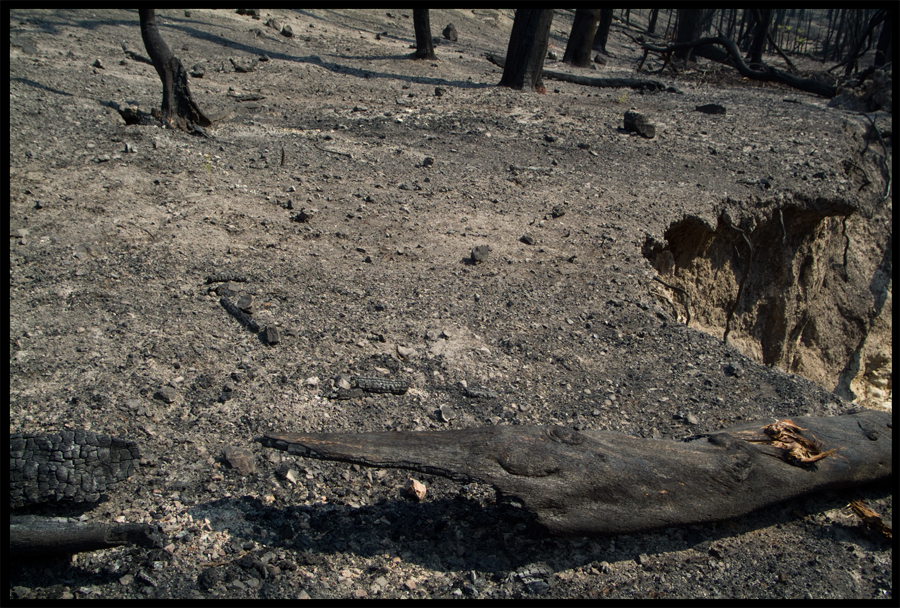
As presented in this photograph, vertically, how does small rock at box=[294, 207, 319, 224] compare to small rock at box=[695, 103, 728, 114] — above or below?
below

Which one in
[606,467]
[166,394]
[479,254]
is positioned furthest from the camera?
[479,254]

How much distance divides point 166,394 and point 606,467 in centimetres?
180

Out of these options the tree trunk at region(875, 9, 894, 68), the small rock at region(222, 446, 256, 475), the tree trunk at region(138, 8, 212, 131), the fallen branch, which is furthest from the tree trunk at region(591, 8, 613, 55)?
the small rock at region(222, 446, 256, 475)

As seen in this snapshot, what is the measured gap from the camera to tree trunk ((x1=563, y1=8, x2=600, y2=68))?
37.2ft

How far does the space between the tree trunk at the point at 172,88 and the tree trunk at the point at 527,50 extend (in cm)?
451

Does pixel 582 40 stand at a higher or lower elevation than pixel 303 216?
higher

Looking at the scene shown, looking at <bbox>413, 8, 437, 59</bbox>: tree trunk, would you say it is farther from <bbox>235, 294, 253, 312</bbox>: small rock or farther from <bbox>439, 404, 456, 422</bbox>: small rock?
<bbox>439, 404, 456, 422</bbox>: small rock

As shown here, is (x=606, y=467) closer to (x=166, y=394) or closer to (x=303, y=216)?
(x=166, y=394)

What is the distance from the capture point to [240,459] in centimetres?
223

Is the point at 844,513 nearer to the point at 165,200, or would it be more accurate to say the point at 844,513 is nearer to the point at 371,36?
the point at 165,200

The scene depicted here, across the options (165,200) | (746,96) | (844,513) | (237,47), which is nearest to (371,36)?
(237,47)

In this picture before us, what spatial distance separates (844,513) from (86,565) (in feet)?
8.42

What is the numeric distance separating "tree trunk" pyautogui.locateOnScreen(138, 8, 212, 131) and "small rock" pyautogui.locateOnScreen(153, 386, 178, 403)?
11.7ft

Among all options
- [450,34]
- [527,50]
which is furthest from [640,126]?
[450,34]
